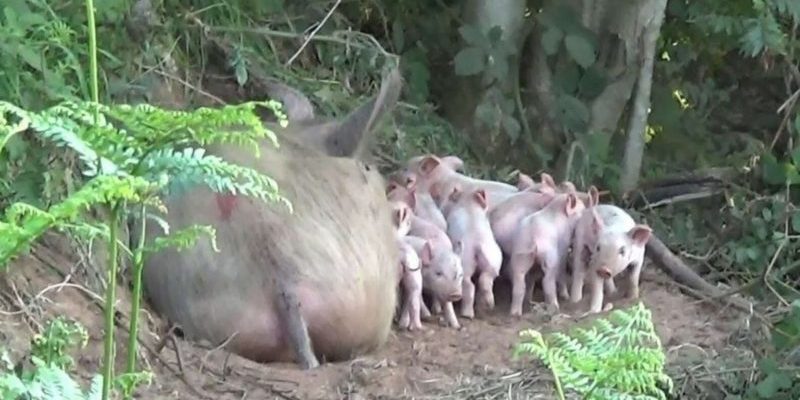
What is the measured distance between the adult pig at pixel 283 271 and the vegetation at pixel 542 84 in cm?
42

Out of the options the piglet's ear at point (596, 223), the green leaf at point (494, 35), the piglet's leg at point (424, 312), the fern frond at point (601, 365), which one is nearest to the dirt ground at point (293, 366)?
the piglet's leg at point (424, 312)

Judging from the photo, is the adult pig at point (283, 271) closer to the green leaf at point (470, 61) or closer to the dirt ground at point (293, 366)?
the dirt ground at point (293, 366)

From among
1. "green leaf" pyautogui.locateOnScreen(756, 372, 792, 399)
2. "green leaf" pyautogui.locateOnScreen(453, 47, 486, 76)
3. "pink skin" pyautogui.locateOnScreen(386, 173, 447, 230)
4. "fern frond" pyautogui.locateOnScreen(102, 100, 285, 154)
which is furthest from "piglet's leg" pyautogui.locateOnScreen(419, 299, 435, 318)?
"fern frond" pyautogui.locateOnScreen(102, 100, 285, 154)

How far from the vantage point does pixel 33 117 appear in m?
2.03

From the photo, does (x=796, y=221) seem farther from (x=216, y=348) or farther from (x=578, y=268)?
(x=216, y=348)

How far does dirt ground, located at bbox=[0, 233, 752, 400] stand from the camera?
13.7 ft

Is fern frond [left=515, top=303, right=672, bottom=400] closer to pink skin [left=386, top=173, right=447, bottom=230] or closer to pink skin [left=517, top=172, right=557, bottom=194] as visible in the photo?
pink skin [left=386, top=173, right=447, bottom=230]

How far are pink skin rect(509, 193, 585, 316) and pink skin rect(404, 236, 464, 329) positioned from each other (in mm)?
299

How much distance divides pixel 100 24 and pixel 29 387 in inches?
120

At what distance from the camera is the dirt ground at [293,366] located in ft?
13.7

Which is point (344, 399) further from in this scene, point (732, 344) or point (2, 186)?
point (732, 344)

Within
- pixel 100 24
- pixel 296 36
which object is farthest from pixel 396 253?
pixel 296 36

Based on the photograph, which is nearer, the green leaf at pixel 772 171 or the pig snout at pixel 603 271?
the pig snout at pixel 603 271

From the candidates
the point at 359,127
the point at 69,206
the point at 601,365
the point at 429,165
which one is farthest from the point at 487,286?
the point at 69,206
